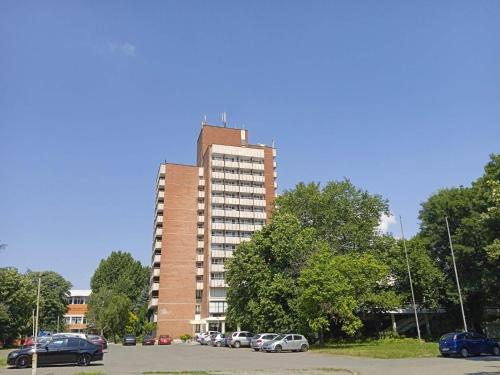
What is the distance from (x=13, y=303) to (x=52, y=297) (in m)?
37.1

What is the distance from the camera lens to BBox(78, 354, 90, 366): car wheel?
2509 cm

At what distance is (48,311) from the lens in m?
88.7

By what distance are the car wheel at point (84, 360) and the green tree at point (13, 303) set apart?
3052cm

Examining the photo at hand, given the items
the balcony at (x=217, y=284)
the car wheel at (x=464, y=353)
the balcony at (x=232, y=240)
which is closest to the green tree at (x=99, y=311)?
the balcony at (x=217, y=284)

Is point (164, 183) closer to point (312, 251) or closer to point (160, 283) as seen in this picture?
point (160, 283)

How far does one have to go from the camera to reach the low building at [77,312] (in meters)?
116

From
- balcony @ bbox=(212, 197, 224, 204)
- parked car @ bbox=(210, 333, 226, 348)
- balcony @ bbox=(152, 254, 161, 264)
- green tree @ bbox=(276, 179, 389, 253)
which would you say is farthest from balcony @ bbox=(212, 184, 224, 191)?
parked car @ bbox=(210, 333, 226, 348)

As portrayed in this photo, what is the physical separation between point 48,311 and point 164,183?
3228 cm

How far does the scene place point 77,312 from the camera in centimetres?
12031

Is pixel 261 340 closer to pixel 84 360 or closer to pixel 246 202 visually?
pixel 84 360

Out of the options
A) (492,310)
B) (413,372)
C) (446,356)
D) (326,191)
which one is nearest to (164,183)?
(326,191)

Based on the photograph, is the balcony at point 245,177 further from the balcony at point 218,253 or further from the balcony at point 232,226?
the balcony at point 218,253

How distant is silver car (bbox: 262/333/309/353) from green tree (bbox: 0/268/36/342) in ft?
98.8

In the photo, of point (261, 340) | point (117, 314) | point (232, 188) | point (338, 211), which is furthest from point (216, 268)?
point (261, 340)
